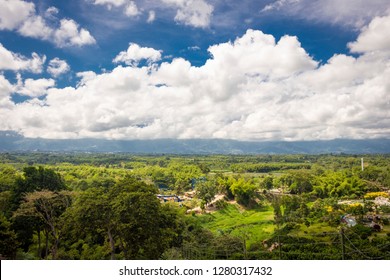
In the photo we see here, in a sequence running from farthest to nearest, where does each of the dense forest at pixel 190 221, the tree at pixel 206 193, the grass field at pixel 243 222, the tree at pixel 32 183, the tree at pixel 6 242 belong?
1. the tree at pixel 206 193
2. the grass field at pixel 243 222
3. the tree at pixel 32 183
4. the dense forest at pixel 190 221
5. the tree at pixel 6 242

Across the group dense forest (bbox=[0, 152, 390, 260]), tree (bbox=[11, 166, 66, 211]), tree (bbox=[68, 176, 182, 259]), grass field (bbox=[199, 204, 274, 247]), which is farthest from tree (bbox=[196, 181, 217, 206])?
tree (bbox=[68, 176, 182, 259])

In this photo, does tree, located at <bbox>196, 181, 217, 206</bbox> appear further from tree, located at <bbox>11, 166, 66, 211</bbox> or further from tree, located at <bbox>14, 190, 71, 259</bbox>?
tree, located at <bbox>14, 190, 71, 259</bbox>

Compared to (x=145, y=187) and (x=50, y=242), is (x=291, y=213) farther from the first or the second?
(x=50, y=242)

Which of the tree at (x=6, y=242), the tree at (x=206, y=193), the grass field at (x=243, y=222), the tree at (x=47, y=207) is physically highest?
the tree at (x=47, y=207)

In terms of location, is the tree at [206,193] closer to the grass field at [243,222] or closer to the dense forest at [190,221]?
the dense forest at [190,221]

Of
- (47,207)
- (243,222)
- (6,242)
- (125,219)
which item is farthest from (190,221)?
(6,242)

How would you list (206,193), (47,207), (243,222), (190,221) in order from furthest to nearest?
(206,193), (243,222), (190,221), (47,207)

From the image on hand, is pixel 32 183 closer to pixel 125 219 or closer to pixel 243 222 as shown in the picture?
pixel 125 219

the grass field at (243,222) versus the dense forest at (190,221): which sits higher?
the dense forest at (190,221)

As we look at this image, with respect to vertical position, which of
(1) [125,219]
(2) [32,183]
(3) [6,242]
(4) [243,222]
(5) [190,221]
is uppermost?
(2) [32,183]

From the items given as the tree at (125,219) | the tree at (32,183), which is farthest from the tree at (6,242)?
the tree at (32,183)
